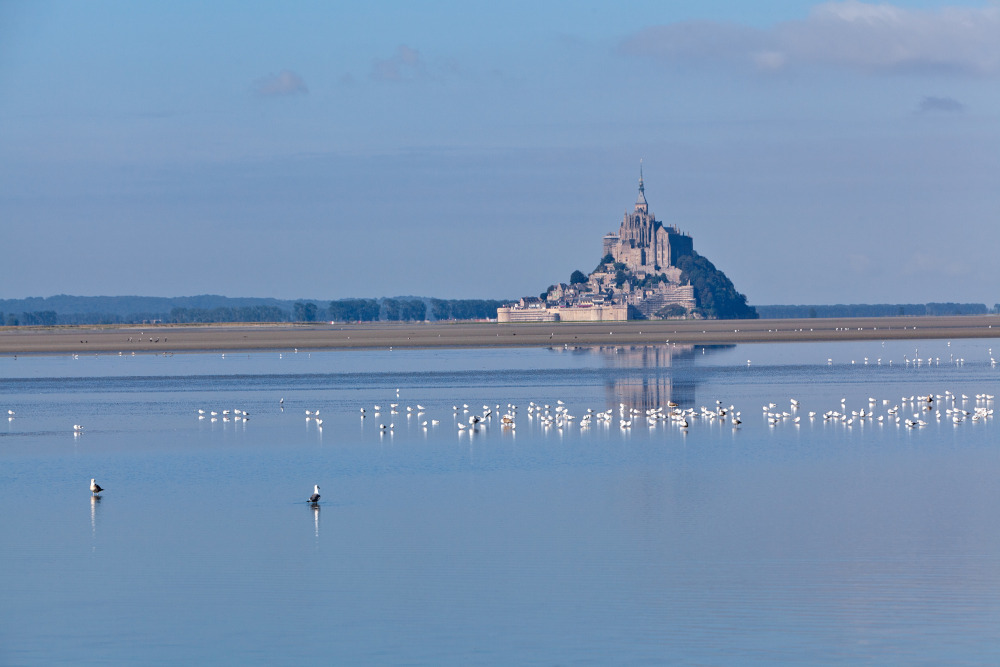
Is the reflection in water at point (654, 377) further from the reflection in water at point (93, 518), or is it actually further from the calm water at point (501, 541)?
the reflection in water at point (93, 518)

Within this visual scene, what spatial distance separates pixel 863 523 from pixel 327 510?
942cm

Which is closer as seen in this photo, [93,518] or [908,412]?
[93,518]

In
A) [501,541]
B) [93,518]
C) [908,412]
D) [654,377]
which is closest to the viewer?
[501,541]

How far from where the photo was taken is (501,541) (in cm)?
1908

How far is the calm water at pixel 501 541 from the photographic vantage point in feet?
46.4

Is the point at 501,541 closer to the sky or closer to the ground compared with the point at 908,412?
closer to the sky

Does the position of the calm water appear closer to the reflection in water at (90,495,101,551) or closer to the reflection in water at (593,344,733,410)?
the reflection in water at (90,495,101,551)

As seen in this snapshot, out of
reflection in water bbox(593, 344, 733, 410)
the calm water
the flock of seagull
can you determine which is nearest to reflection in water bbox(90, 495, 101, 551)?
the calm water

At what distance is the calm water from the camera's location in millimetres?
14148

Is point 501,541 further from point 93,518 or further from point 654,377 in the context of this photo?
point 654,377

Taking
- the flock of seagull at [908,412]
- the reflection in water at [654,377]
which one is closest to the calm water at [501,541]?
the flock of seagull at [908,412]

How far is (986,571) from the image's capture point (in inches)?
652

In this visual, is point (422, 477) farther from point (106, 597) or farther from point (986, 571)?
point (986, 571)

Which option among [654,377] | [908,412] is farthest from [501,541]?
[654,377]
